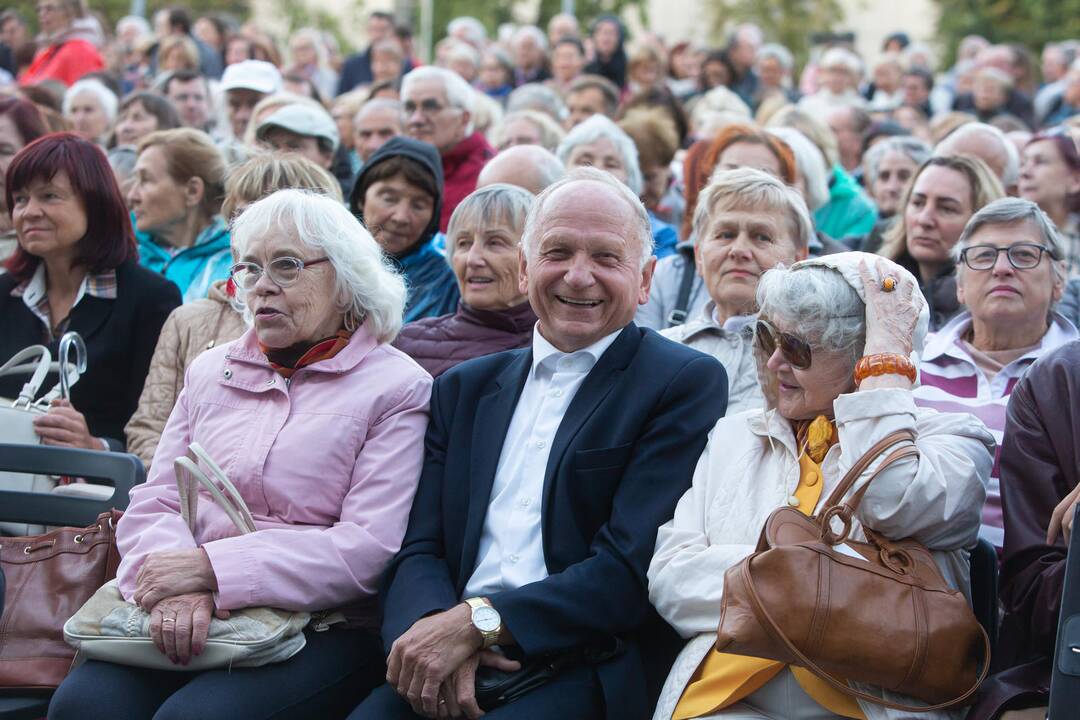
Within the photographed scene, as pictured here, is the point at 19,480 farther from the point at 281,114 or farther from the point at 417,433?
the point at 281,114

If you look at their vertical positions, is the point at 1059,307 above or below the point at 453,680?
above

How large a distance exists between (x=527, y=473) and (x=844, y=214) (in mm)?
4536

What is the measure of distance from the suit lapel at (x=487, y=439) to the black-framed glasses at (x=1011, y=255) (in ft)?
5.15

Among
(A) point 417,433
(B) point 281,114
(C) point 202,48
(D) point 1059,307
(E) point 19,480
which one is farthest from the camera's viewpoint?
(C) point 202,48

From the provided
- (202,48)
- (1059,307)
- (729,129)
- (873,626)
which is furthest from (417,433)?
(202,48)

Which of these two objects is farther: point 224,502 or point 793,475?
point 224,502

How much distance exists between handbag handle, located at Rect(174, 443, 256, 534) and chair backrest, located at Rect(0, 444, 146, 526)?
43 centimetres

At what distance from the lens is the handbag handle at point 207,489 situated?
11.3ft

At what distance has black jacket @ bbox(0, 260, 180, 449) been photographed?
5047mm

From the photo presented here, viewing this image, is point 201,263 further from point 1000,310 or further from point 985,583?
point 985,583

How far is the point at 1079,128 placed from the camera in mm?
7324

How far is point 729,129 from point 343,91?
8.21 meters

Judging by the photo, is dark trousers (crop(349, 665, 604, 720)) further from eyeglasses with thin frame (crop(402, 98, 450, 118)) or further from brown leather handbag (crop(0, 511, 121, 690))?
eyeglasses with thin frame (crop(402, 98, 450, 118))

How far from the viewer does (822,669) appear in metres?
2.84
